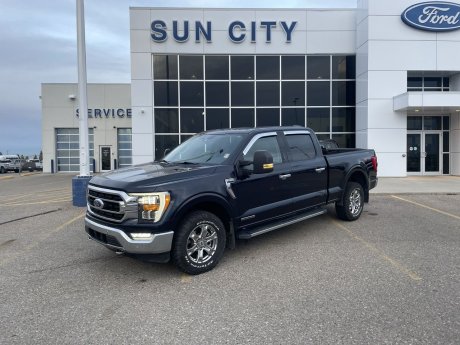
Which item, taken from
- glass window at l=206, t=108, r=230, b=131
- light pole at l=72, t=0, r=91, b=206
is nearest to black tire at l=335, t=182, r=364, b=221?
light pole at l=72, t=0, r=91, b=206

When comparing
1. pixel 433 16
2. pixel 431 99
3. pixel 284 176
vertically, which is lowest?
pixel 284 176

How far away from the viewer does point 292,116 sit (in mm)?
19031

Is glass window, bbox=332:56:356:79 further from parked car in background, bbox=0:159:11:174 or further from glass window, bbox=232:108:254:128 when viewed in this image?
parked car in background, bbox=0:159:11:174

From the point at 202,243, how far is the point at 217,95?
15.1m

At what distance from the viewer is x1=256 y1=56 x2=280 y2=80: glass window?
18.8 meters

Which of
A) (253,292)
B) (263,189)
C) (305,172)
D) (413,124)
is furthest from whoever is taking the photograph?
(413,124)

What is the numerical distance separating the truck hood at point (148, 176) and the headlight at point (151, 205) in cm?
8

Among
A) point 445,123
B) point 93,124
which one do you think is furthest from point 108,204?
point 93,124

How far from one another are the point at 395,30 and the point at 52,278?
1798 cm

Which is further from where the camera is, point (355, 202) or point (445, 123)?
point (445, 123)

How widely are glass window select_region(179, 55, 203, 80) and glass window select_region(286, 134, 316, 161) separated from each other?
43.5ft

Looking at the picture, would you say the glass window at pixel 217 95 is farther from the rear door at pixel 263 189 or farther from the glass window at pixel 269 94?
the rear door at pixel 263 189

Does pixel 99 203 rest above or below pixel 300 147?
below

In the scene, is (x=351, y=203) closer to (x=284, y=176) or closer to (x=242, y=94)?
(x=284, y=176)
